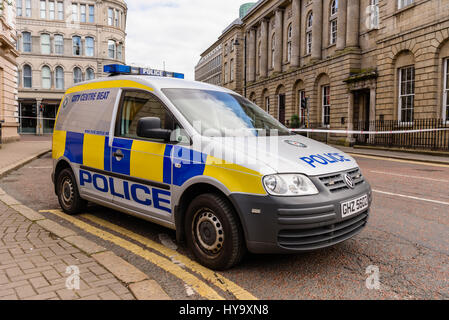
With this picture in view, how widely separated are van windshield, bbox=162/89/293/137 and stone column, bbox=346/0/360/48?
23343 mm

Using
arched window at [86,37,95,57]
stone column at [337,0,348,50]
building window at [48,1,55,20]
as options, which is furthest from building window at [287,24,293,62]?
building window at [48,1,55,20]

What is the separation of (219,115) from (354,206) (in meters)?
1.65

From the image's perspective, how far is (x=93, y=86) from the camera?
16.6 feet

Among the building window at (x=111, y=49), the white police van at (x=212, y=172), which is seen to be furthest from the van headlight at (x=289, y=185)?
the building window at (x=111, y=49)

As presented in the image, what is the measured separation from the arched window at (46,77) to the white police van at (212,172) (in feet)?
145

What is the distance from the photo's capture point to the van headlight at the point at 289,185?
3.03 m

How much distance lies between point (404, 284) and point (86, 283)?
8.62 ft

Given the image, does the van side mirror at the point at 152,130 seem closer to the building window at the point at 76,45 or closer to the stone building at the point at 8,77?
the stone building at the point at 8,77

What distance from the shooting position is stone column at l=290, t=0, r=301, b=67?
33.7 meters

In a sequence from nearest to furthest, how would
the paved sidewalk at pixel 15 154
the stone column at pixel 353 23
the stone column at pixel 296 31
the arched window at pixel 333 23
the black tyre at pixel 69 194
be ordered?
the black tyre at pixel 69 194
the paved sidewalk at pixel 15 154
the stone column at pixel 353 23
the arched window at pixel 333 23
the stone column at pixel 296 31

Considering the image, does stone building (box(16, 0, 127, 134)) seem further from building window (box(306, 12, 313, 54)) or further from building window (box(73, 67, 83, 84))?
building window (box(306, 12, 313, 54))

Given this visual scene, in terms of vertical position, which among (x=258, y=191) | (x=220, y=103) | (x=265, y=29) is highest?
(x=265, y=29)
